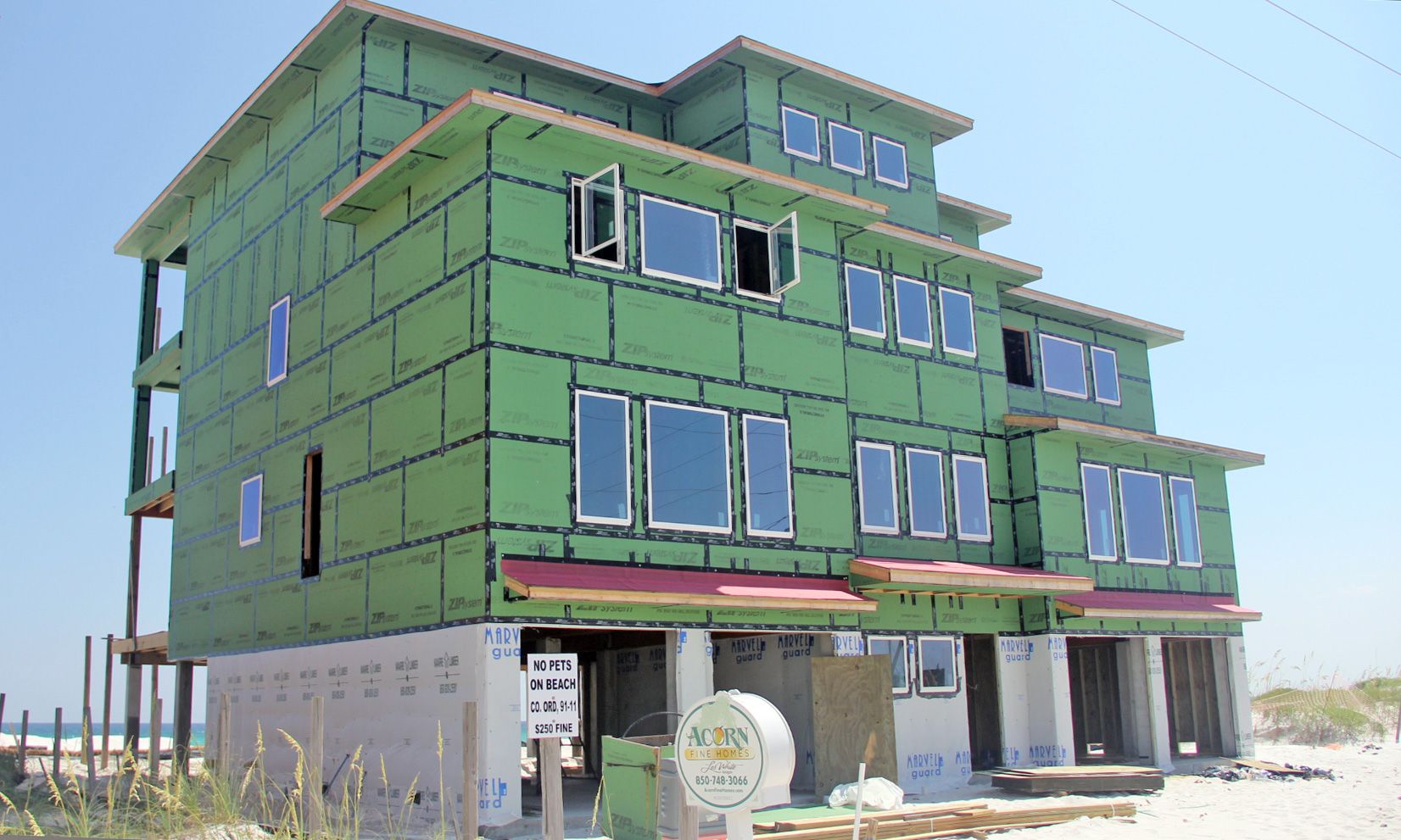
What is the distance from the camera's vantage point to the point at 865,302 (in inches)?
952

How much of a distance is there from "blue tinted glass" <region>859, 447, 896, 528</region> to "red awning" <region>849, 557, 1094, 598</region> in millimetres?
809

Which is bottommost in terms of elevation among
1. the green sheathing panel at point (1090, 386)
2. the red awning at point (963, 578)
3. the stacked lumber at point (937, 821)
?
the stacked lumber at point (937, 821)

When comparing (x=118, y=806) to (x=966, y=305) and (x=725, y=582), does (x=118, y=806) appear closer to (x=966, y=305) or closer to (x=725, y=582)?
(x=725, y=582)

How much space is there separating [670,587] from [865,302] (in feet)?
27.0

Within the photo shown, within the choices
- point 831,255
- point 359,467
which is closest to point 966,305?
point 831,255

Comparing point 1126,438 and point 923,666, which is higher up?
point 1126,438

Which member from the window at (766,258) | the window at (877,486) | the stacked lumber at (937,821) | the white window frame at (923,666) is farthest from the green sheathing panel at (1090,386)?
the stacked lumber at (937,821)

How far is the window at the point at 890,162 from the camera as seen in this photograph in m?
25.8

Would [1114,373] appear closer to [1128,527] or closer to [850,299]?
[1128,527]

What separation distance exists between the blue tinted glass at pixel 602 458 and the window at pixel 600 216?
2298 millimetres

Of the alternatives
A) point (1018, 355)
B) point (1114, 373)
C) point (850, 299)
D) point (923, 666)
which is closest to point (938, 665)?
point (923, 666)

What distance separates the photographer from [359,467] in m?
20.9

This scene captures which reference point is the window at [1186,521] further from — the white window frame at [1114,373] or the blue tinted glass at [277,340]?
the blue tinted glass at [277,340]

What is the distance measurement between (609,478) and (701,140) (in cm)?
822
